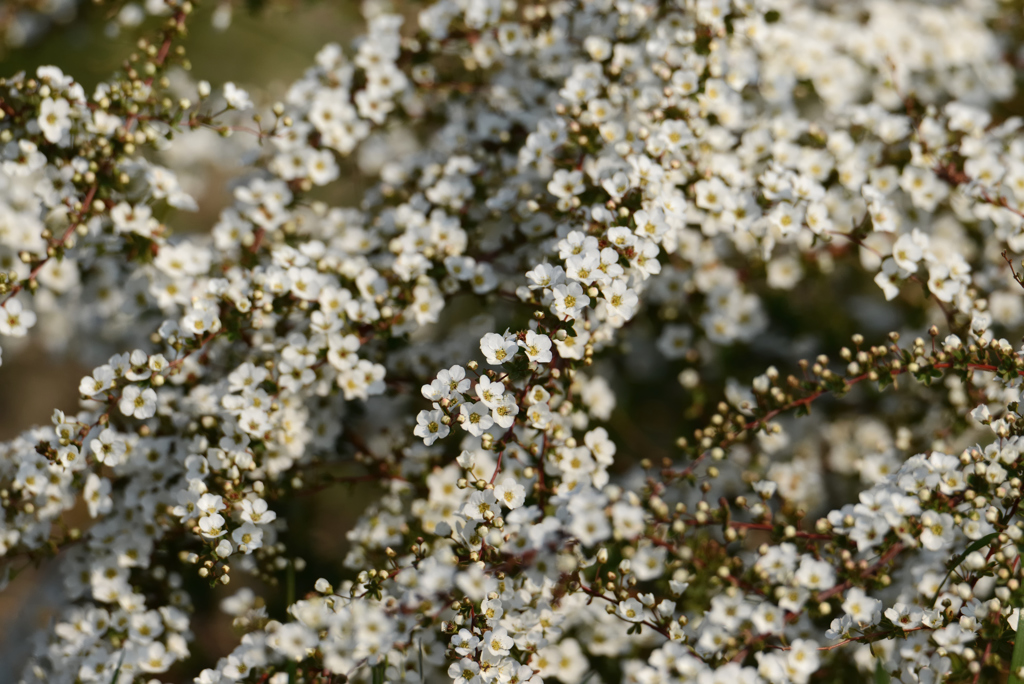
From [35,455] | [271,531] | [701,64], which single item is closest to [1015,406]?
[701,64]

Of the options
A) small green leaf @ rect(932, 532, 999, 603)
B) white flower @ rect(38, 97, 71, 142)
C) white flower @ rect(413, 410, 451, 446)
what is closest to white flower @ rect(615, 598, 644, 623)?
white flower @ rect(413, 410, 451, 446)

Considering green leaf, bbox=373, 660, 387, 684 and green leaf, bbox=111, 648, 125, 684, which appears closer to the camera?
green leaf, bbox=373, 660, 387, 684

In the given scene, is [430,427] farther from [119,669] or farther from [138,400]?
[119,669]

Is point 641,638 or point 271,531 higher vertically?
point 271,531

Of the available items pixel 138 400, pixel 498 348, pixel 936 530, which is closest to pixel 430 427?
pixel 498 348

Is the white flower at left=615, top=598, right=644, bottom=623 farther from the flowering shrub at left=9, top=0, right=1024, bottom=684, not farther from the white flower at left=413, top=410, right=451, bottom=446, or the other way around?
the white flower at left=413, top=410, right=451, bottom=446

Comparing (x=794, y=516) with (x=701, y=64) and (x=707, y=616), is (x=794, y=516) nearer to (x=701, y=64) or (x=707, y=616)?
(x=707, y=616)
